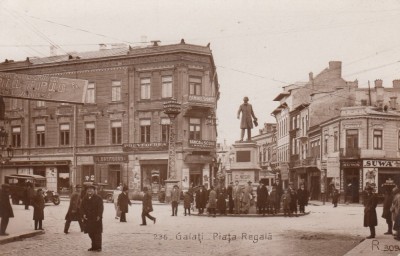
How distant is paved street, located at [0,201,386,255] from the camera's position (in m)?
12.6

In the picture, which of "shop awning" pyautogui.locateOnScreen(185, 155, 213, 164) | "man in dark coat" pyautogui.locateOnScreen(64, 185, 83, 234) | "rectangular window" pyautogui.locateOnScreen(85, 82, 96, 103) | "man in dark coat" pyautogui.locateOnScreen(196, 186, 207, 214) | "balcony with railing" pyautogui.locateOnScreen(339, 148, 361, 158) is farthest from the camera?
"balcony with railing" pyautogui.locateOnScreen(339, 148, 361, 158)

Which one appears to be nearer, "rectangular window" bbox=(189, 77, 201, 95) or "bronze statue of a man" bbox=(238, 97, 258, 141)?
"rectangular window" bbox=(189, 77, 201, 95)

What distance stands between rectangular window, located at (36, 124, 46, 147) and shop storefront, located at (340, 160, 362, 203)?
9697mm

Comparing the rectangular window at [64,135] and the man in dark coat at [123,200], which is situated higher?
the rectangular window at [64,135]

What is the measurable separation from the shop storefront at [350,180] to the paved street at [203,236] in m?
1.45

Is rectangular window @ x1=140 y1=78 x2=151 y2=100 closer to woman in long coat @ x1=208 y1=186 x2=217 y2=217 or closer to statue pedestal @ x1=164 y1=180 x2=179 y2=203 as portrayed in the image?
statue pedestal @ x1=164 y1=180 x2=179 y2=203

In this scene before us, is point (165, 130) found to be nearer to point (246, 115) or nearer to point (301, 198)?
point (246, 115)

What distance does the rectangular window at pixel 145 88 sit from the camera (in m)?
18.8

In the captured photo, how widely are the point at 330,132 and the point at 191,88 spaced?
1118 centimetres

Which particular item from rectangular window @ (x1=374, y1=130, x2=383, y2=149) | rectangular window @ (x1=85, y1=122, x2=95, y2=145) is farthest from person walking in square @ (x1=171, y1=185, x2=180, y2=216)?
rectangular window @ (x1=374, y1=130, x2=383, y2=149)

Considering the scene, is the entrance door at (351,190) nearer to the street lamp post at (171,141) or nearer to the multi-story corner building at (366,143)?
the multi-story corner building at (366,143)

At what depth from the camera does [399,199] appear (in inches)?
573

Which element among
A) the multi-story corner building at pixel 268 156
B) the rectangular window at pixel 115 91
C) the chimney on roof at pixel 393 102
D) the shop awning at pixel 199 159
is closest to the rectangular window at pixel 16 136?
the rectangular window at pixel 115 91

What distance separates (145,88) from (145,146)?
182 cm
